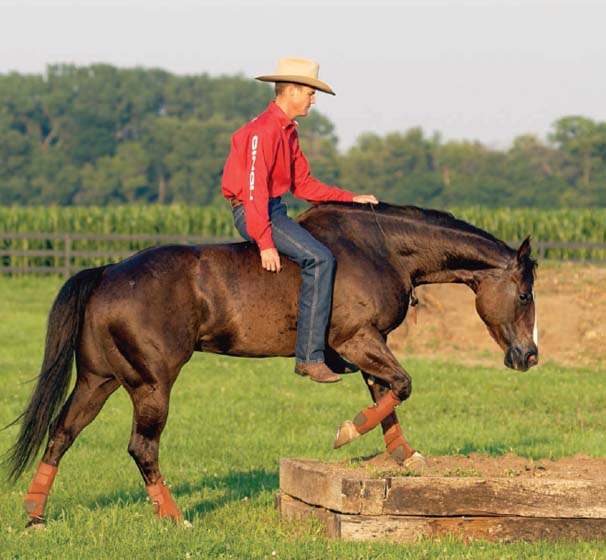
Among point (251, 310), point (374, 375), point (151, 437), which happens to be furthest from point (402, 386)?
point (151, 437)

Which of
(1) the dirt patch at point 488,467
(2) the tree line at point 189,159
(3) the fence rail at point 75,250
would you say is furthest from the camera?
(2) the tree line at point 189,159

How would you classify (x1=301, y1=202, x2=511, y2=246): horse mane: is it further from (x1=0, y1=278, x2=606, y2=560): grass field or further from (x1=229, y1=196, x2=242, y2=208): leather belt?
(x1=0, y1=278, x2=606, y2=560): grass field

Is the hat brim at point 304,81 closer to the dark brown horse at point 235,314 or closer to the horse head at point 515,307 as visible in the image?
the dark brown horse at point 235,314

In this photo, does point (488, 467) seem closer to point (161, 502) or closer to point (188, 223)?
point (161, 502)

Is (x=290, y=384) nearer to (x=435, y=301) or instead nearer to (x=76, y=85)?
(x=435, y=301)

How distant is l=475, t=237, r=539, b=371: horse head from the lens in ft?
29.3

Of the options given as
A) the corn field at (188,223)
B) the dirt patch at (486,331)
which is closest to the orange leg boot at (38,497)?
the dirt patch at (486,331)

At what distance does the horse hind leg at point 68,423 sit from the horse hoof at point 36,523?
0.03 metres

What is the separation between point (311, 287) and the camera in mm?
8469

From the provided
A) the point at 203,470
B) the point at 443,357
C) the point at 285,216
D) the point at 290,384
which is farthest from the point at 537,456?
the point at 443,357

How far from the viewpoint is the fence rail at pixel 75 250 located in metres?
36.8

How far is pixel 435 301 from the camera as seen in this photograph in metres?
23.0

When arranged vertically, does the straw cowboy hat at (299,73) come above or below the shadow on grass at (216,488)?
above

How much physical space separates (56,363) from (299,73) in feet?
9.31
